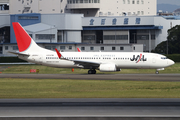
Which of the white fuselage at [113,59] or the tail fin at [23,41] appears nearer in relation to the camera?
the white fuselage at [113,59]

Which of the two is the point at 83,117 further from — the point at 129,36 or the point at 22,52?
the point at 129,36

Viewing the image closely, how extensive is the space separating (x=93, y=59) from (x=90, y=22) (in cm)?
6560

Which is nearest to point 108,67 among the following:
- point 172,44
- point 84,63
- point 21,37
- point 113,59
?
point 113,59

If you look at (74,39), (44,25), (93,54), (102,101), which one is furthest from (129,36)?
(102,101)

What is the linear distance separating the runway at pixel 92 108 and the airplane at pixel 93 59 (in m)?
26.6

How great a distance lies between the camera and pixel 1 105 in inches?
797

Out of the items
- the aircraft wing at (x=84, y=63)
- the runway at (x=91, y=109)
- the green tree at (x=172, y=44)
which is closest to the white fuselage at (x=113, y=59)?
the aircraft wing at (x=84, y=63)

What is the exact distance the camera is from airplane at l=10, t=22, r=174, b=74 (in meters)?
49.4

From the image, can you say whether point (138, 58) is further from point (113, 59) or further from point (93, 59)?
point (93, 59)

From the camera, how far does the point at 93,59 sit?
166ft

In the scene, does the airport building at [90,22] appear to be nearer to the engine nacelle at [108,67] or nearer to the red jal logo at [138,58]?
the red jal logo at [138,58]

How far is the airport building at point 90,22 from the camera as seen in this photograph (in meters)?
108

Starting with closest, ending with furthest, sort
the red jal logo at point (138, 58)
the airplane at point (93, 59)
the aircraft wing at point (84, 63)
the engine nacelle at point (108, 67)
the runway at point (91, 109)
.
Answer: the runway at point (91, 109) → the aircraft wing at point (84, 63) → the engine nacelle at point (108, 67) → the airplane at point (93, 59) → the red jal logo at point (138, 58)

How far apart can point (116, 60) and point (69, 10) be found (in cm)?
8150
